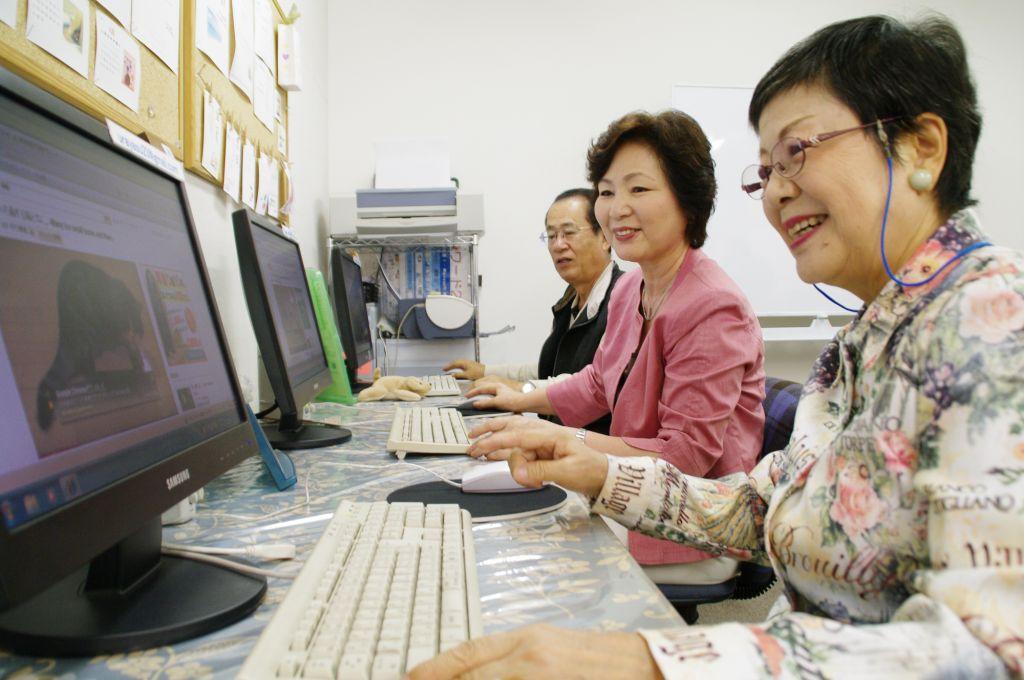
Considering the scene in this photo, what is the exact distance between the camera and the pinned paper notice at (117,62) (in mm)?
920

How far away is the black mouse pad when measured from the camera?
804mm

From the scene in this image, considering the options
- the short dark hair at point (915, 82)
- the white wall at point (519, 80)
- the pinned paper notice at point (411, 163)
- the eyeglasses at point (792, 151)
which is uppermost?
the white wall at point (519, 80)

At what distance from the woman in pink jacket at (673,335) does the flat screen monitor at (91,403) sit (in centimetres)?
56

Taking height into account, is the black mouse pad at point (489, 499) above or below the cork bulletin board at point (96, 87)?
below

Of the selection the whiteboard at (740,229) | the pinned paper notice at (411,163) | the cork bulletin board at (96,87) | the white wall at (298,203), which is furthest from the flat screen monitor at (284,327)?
the whiteboard at (740,229)

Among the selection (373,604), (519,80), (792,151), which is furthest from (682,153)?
(519,80)

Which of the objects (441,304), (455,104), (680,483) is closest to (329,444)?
(680,483)

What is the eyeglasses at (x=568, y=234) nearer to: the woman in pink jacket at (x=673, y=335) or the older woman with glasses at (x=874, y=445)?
the woman in pink jacket at (x=673, y=335)

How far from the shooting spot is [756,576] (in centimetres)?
116

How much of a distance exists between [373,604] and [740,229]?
11.1 feet

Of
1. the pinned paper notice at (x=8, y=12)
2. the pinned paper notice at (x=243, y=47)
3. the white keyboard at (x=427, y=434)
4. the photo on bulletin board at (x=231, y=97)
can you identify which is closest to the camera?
the pinned paper notice at (x=8, y=12)

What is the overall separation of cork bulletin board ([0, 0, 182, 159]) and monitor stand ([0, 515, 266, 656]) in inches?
16.2

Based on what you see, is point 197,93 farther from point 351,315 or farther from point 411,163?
point 411,163

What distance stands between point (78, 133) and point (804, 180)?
0.68 m
